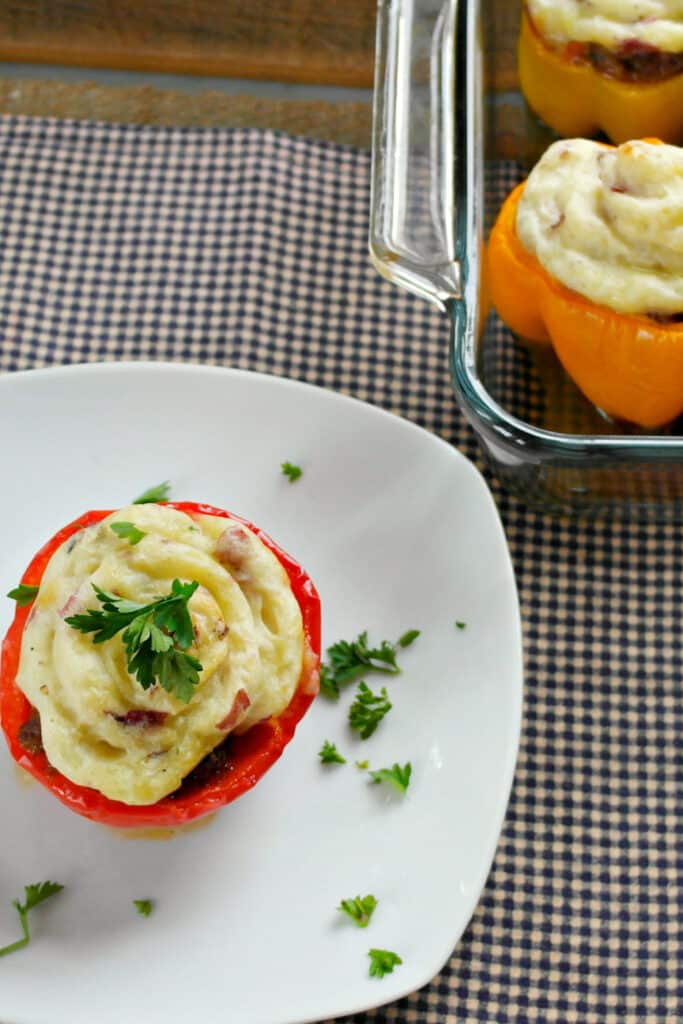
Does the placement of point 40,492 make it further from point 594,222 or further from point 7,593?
point 594,222

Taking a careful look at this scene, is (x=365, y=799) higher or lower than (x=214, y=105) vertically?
lower

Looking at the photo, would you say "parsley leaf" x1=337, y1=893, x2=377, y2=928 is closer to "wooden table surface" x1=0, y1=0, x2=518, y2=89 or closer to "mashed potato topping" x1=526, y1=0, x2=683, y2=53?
"mashed potato topping" x1=526, y1=0, x2=683, y2=53

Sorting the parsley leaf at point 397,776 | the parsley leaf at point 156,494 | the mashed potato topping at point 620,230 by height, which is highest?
the mashed potato topping at point 620,230

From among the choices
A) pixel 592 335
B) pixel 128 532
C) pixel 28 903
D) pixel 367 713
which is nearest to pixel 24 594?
pixel 128 532

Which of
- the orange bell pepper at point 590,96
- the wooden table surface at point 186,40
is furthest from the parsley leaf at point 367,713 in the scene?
the wooden table surface at point 186,40

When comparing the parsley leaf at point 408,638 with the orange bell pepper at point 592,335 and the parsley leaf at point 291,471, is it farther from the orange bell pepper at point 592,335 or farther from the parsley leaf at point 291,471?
the orange bell pepper at point 592,335

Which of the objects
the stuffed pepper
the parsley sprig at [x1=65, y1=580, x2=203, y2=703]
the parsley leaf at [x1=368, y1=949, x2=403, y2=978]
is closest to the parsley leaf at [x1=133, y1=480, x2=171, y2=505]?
the parsley sprig at [x1=65, y1=580, x2=203, y2=703]

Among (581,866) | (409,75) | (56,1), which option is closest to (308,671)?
(581,866)
